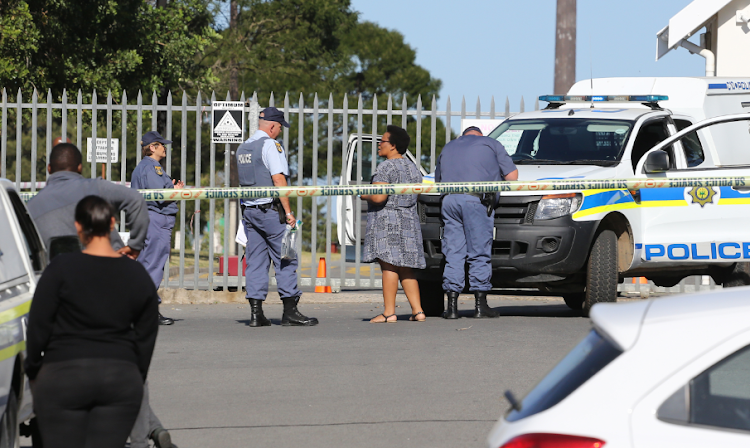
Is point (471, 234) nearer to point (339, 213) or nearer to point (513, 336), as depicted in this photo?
point (513, 336)

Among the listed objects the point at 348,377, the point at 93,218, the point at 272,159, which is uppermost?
the point at 272,159

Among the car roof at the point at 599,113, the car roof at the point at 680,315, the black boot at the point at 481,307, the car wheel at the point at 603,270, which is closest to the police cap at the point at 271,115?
the black boot at the point at 481,307

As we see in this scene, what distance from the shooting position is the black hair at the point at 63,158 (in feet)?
18.0

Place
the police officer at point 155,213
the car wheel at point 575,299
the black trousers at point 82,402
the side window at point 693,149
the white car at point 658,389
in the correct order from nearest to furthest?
the white car at point 658,389 → the black trousers at point 82,402 → the police officer at point 155,213 → the side window at point 693,149 → the car wheel at point 575,299

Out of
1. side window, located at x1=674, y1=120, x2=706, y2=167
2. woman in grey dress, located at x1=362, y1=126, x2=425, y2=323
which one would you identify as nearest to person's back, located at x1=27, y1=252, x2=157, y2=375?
woman in grey dress, located at x1=362, y1=126, x2=425, y2=323

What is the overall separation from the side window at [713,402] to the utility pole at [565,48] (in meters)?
11.1

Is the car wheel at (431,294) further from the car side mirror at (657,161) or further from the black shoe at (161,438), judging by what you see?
the black shoe at (161,438)

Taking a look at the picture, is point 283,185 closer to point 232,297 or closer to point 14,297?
point 232,297

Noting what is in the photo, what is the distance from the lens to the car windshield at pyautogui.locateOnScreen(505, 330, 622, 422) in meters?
2.91

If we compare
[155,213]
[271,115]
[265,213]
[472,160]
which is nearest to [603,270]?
[472,160]

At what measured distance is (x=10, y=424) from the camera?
4.32m

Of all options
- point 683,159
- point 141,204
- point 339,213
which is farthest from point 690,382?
point 339,213

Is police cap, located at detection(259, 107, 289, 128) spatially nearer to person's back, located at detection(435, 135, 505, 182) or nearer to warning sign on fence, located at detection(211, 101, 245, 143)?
person's back, located at detection(435, 135, 505, 182)

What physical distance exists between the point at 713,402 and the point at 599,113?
26.7 ft
